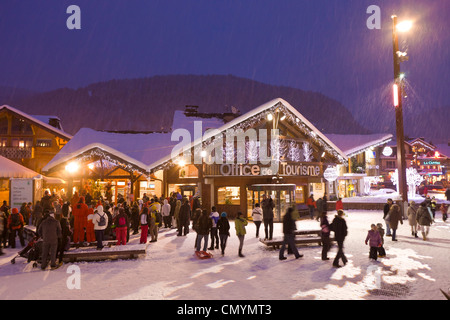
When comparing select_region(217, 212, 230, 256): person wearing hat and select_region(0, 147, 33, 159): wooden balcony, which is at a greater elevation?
select_region(0, 147, 33, 159): wooden balcony

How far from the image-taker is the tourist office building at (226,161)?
21.1 meters

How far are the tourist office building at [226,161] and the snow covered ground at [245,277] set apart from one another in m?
9.87

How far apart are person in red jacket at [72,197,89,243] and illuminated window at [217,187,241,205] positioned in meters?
12.1

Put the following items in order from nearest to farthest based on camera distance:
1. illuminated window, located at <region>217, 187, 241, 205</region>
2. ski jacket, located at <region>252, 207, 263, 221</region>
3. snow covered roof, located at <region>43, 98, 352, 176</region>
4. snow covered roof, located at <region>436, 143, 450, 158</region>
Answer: ski jacket, located at <region>252, 207, 263, 221</region>, snow covered roof, located at <region>43, 98, 352, 176</region>, illuminated window, located at <region>217, 187, 241, 205</region>, snow covered roof, located at <region>436, 143, 450, 158</region>

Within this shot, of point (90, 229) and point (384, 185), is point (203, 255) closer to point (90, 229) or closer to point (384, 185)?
point (90, 229)

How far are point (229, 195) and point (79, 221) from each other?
12.5 metres

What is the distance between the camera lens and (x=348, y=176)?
36688mm

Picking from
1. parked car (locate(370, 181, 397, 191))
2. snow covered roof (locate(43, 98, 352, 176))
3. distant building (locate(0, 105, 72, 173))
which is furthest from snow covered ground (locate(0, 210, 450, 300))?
parked car (locate(370, 181, 397, 191))

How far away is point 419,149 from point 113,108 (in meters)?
112

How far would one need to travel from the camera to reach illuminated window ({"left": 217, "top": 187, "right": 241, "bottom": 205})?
22516mm

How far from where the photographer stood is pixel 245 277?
828cm

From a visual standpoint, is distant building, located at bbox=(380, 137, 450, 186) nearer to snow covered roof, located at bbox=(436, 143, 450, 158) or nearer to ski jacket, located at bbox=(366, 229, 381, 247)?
snow covered roof, located at bbox=(436, 143, 450, 158)
